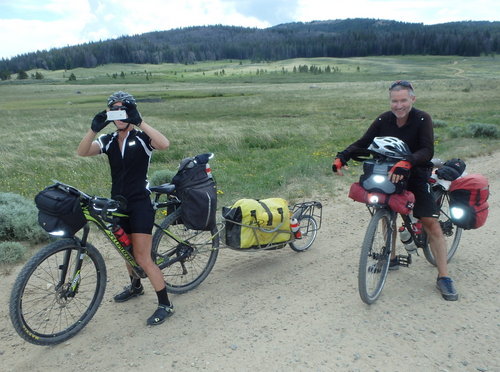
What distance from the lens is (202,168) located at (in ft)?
16.0

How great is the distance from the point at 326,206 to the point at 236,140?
31.5 ft

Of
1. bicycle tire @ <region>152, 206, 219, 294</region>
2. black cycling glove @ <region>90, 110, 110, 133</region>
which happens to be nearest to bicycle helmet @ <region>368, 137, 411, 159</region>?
bicycle tire @ <region>152, 206, 219, 294</region>

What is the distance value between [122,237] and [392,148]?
300 centimetres

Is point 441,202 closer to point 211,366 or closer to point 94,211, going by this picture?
point 211,366

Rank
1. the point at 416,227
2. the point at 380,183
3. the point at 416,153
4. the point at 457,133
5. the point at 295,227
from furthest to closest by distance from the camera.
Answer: the point at 457,133 < the point at 295,227 < the point at 416,227 < the point at 380,183 < the point at 416,153

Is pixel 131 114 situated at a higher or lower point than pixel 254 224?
higher

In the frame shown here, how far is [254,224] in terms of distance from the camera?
18.0 feet

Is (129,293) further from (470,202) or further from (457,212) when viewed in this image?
(470,202)

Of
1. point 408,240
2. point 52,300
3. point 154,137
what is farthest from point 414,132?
point 52,300

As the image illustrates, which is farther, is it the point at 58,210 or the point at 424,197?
the point at 424,197

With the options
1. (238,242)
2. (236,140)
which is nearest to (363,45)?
(236,140)

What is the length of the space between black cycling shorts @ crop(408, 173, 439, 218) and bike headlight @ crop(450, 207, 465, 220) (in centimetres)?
45

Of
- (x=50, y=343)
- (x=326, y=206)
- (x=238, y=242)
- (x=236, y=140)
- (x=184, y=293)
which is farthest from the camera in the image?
(x=236, y=140)

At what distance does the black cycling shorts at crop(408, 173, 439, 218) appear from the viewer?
4699mm
